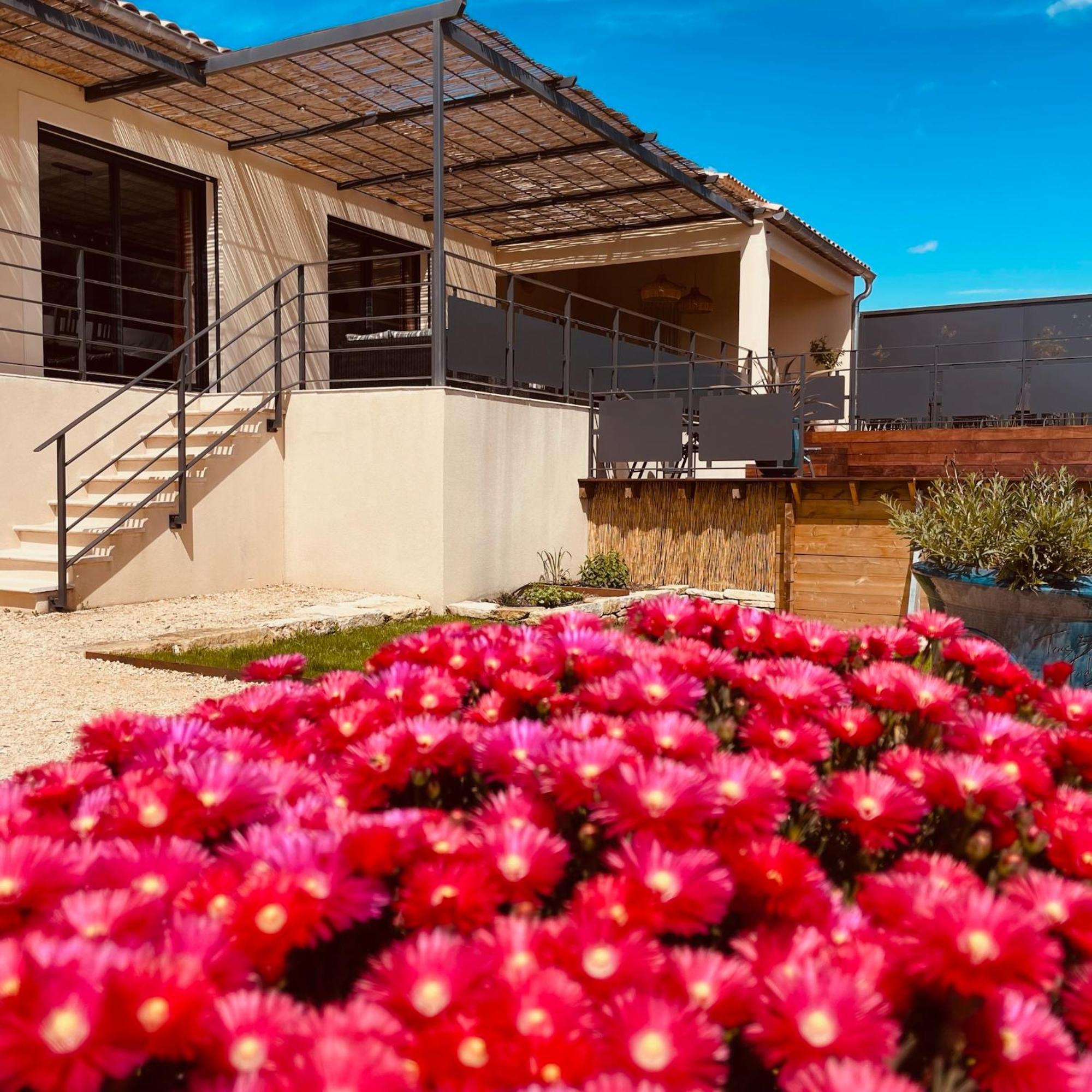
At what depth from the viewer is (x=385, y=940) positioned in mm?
743

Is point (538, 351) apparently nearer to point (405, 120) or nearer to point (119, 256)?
point (405, 120)

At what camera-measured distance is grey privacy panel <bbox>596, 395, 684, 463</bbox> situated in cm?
954

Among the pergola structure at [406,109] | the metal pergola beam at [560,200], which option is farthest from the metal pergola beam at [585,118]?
the metal pergola beam at [560,200]

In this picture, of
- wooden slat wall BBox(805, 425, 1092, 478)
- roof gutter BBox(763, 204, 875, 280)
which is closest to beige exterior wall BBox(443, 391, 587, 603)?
wooden slat wall BBox(805, 425, 1092, 478)

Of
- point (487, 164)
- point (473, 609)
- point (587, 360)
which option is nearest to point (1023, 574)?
point (473, 609)

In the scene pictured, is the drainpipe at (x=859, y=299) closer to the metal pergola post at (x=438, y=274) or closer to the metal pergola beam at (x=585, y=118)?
the metal pergola beam at (x=585, y=118)

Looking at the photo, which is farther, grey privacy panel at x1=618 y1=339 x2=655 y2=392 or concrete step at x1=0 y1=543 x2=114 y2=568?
grey privacy panel at x1=618 y1=339 x2=655 y2=392

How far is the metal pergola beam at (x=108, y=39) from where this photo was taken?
6.94 meters

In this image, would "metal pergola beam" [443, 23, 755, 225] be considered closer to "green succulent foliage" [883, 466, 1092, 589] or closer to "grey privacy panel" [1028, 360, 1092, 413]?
"grey privacy panel" [1028, 360, 1092, 413]

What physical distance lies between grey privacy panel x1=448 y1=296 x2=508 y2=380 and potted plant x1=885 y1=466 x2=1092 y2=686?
4.90 metres

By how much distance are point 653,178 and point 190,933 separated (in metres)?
11.3

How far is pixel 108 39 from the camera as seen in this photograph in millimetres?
7547

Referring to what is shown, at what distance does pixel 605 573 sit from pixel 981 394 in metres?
6.49

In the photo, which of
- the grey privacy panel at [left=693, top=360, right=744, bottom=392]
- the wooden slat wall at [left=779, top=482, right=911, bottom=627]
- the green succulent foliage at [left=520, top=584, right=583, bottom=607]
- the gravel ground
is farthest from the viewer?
the grey privacy panel at [left=693, top=360, right=744, bottom=392]
